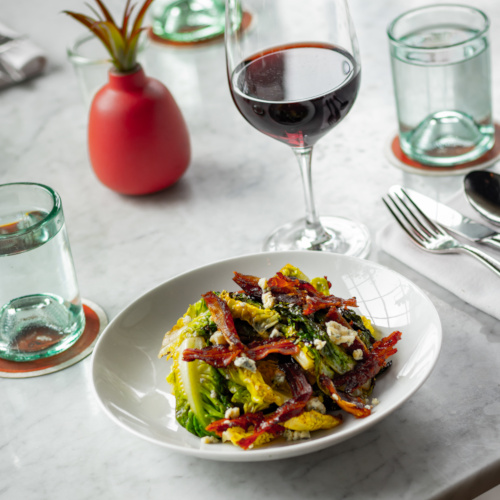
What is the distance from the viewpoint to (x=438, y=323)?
896mm

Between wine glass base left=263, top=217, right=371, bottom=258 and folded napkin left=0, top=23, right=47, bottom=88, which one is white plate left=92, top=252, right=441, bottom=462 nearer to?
wine glass base left=263, top=217, right=371, bottom=258

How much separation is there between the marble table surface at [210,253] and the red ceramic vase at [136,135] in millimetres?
59

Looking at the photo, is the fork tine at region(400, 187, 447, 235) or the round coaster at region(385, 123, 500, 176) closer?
the fork tine at region(400, 187, 447, 235)

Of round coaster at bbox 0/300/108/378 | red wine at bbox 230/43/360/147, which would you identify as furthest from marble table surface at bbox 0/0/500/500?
red wine at bbox 230/43/360/147

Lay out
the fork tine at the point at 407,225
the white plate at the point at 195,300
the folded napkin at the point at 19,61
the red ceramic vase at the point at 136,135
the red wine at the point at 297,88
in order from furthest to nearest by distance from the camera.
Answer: the folded napkin at the point at 19,61 → the red ceramic vase at the point at 136,135 → the fork tine at the point at 407,225 → the red wine at the point at 297,88 → the white plate at the point at 195,300

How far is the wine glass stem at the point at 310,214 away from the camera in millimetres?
Answer: 1209

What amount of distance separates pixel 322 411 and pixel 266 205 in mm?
628

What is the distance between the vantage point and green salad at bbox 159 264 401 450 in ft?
2.70

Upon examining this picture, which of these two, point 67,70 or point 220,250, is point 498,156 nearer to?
point 220,250

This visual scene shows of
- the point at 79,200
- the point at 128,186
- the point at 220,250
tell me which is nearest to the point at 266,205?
the point at 220,250

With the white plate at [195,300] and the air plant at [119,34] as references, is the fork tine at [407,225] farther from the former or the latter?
the air plant at [119,34]

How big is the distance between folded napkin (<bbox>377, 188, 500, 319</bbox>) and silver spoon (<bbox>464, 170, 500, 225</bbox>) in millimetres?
17

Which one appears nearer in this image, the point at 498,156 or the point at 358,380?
the point at 358,380

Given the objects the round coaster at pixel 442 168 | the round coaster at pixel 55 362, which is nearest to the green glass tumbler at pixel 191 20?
the round coaster at pixel 442 168
